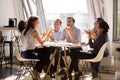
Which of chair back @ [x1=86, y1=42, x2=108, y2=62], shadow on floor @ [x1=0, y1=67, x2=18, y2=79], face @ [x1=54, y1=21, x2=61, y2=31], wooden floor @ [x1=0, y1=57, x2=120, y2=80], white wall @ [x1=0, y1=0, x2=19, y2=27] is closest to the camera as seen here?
chair back @ [x1=86, y1=42, x2=108, y2=62]

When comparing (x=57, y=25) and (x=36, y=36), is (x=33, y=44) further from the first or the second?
(x=57, y=25)

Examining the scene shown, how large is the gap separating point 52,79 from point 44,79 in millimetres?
192

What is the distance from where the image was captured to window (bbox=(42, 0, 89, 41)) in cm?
673

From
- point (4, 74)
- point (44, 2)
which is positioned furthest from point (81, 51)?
point (44, 2)

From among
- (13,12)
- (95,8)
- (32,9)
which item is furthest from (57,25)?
(13,12)

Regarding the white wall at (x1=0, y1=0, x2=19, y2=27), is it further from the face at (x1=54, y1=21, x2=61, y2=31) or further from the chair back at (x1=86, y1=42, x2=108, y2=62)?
the chair back at (x1=86, y1=42, x2=108, y2=62)

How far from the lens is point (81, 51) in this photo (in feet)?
16.3

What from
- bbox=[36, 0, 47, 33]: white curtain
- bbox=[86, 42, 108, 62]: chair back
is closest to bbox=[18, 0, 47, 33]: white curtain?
bbox=[36, 0, 47, 33]: white curtain

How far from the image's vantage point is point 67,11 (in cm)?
694

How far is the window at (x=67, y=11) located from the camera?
6.73 m

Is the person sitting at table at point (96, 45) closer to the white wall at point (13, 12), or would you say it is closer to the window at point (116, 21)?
the white wall at point (13, 12)

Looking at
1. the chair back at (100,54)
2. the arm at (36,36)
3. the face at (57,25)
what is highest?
the face at (57,25)

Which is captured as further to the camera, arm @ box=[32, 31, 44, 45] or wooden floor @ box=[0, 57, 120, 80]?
wooden floor @ box=[0, 57, 120, 80]

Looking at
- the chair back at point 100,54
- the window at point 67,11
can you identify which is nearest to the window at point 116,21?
the window at point 67,11
